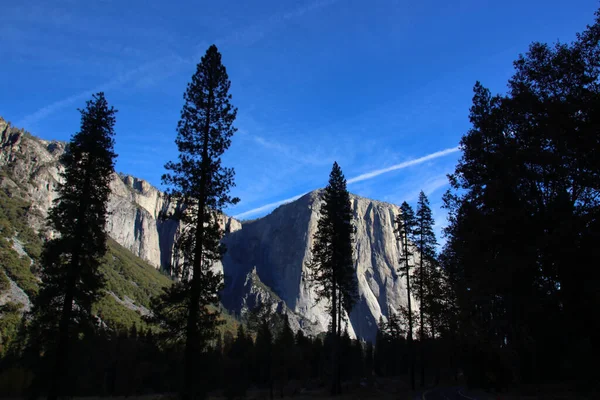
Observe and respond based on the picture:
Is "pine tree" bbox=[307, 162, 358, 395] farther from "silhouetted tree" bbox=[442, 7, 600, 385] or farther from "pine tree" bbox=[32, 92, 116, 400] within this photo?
"pine tree" bbox=[32, 92, 116, 400]

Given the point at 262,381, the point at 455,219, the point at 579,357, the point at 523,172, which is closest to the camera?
the point at 579,357

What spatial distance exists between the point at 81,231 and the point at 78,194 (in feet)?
6.65

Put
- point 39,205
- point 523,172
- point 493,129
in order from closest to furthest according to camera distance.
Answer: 1. point 523,172
2. point 493,129
3. point 39,205

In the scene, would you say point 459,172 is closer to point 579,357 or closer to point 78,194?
point 579,357

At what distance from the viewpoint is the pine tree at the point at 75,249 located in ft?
58.1

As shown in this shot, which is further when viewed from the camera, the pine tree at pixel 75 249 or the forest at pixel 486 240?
the pine tree at pixel 75 249

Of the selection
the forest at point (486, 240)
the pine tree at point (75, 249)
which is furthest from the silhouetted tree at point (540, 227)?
the pine tree at point (75, 249)

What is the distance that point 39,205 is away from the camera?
18762cm

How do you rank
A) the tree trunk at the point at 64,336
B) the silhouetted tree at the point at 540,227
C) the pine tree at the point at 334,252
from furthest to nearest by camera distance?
the pine tree at the point at 334,252 → the tree trunk at the point at 64,336 → the silhouetted tree at the point at 540,227

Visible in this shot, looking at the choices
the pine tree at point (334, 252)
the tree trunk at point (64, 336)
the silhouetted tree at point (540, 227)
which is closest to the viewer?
the silhouetted tree at point (540, 227)

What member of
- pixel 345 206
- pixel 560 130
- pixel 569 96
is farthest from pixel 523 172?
pixel 345 206

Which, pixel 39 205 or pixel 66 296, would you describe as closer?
pixel 66 296

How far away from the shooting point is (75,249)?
1825 cm

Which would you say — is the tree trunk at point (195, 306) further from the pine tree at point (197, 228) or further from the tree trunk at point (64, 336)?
the tree trunk at point (64, 336)
